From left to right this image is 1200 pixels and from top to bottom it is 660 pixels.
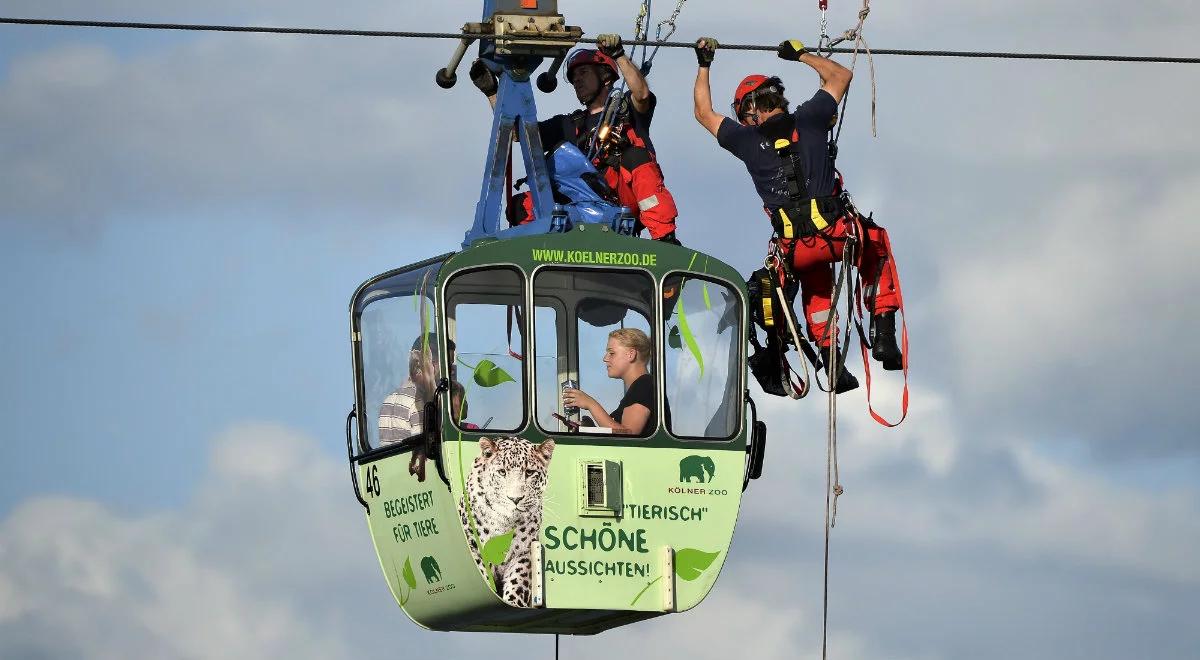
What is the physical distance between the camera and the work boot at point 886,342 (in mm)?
23203

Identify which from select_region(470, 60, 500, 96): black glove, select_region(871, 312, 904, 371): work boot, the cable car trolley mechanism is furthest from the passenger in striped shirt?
select_region(871, 312, 904, 371): work boot

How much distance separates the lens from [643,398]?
21.7 m

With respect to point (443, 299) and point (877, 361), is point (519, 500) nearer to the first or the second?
point (443, 299)

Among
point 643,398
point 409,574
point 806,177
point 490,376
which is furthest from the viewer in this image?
point 806,177

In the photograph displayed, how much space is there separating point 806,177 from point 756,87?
2.94 feet

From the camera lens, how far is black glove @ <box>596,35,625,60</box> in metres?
22.6

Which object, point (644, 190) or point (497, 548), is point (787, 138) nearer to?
point (644, 190)

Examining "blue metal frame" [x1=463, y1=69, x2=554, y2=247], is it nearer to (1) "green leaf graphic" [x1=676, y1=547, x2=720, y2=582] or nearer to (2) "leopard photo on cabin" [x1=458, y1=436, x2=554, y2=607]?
(2) "leopard photo on cabin" [x1=458, y1=436, x2=554, y2=607]

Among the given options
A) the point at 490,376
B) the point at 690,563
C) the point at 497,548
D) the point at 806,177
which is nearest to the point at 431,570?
the point at 497,548

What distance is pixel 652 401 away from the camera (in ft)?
70.9

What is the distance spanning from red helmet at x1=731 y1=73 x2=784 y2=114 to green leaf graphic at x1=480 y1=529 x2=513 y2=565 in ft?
14.2

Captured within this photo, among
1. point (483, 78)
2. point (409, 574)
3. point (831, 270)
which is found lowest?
point (409, 574)

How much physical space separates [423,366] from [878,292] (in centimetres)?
396

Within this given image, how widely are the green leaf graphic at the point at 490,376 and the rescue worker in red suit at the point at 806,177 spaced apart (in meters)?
2.81
